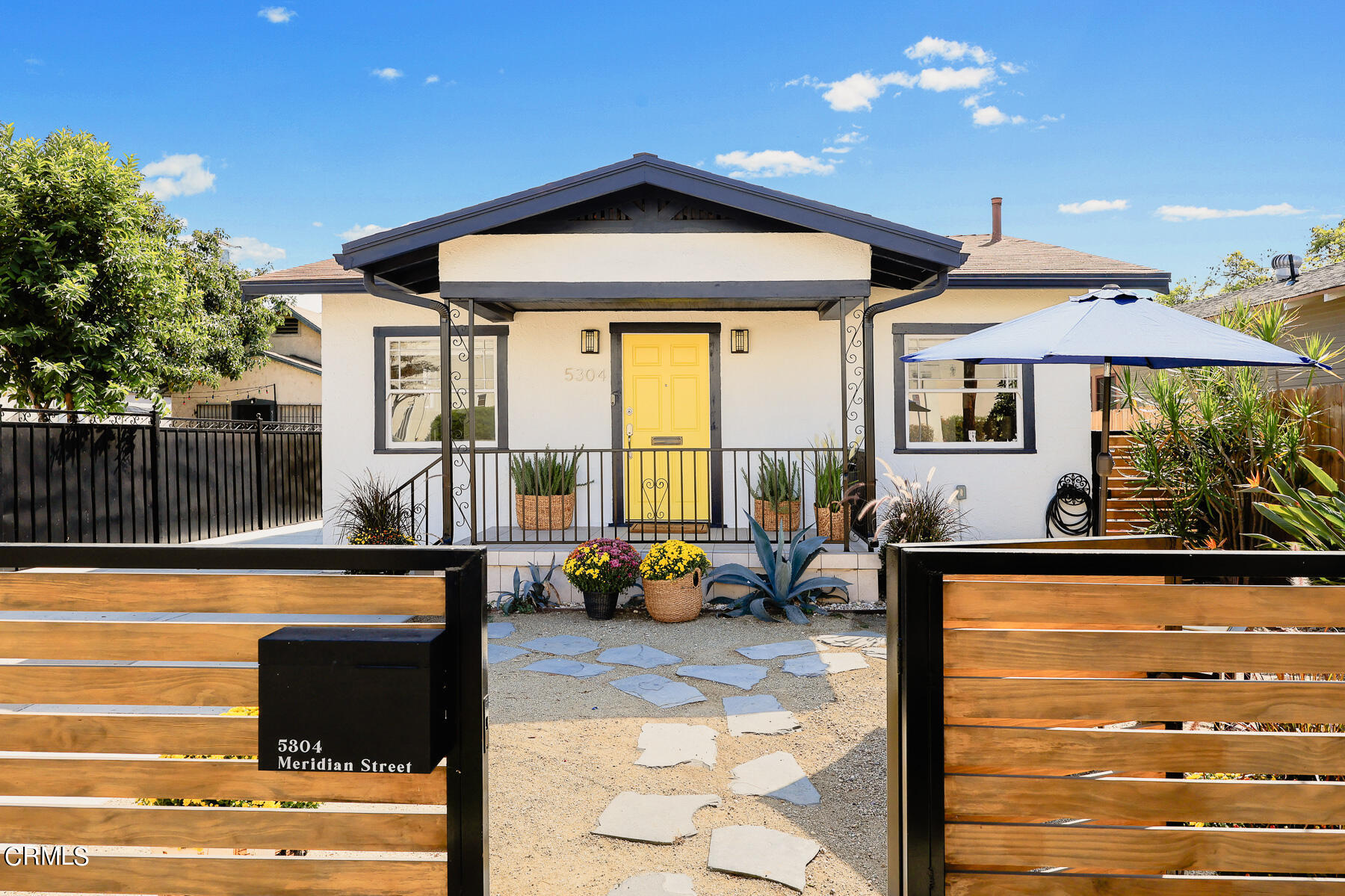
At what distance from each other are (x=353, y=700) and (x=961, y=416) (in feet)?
24.2

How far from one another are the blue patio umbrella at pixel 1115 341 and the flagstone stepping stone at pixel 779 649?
1976 millimetres

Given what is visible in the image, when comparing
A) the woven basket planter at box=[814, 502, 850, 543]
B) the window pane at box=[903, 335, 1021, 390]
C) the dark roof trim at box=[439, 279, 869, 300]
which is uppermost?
the dark roof trim at box=[439, 279, 869, 300]

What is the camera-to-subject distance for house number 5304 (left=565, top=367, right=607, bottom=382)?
7.93 meters

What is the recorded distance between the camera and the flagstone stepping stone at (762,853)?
2410mm

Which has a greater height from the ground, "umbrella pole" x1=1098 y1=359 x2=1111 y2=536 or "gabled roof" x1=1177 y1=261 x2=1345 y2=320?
"gabled roof" x1=1177 y1=261 x2=1345 y2=320

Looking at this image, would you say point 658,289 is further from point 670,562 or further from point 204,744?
point 204,744

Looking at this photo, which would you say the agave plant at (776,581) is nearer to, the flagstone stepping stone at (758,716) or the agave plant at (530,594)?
the agave plant at (530,594)

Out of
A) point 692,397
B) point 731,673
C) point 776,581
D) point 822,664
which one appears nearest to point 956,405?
point 692,397

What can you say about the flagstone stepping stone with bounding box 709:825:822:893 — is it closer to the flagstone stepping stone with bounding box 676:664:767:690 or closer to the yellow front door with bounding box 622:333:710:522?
the flagstone stepping stone with bounding box 676:664:767:690

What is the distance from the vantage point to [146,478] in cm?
903

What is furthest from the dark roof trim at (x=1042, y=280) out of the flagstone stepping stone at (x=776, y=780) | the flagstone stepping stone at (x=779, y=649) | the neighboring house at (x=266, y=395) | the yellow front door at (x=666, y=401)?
the neighboring house at (x=266, y=395)

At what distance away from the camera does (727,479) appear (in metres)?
7.96

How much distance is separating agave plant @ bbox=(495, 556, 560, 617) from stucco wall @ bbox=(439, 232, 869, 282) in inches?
94.5

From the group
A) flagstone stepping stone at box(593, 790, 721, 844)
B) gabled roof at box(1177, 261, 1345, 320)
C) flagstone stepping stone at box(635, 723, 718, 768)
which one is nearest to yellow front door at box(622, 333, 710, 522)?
flagstone stepping stone at box(635, 723, 718, 768)
